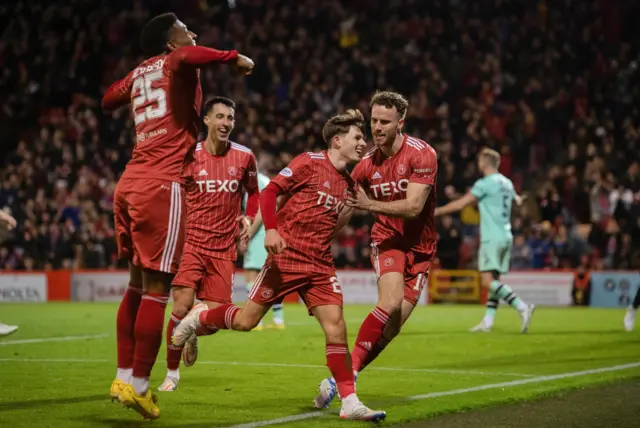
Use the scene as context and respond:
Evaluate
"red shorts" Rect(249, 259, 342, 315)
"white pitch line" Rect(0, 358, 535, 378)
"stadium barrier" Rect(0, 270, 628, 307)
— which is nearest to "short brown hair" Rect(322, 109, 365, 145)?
"red shorts" Rect(249, 259, 342, 315)

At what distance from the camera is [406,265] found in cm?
857

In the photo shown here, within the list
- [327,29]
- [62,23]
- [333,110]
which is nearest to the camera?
[333,110]

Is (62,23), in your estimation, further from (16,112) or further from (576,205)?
(576,205)

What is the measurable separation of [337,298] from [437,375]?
2.87 m

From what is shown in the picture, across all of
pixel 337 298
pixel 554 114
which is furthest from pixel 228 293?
pixel 554 114

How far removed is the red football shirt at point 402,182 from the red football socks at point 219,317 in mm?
1443

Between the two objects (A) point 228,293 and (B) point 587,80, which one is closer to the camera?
(A) point 228,293

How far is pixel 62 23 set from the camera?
32969 mm

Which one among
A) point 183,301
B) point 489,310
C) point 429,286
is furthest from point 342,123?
point 429,286

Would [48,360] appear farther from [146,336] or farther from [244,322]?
[146,336]

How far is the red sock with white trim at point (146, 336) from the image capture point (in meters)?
6.75

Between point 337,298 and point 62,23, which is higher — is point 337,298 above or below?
below

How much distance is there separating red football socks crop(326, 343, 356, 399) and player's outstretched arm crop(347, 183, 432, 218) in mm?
1074

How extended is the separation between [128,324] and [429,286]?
17.4 meters
